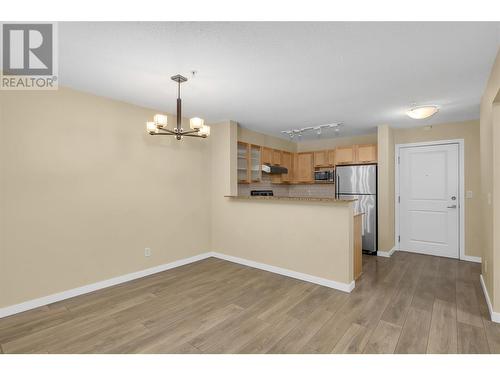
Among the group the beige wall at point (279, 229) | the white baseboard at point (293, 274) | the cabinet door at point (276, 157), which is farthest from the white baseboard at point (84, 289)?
the cabinet door at point (276, 157)

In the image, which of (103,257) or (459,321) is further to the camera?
(103,257)

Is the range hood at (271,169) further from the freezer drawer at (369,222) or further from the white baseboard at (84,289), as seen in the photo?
the white baseboard at (84,289)

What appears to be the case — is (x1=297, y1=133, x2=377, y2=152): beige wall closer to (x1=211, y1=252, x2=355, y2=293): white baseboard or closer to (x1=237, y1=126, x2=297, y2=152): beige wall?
→ (x1=237, y1=126, x2=297, y2=152): beige wall

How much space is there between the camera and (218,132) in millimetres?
4637

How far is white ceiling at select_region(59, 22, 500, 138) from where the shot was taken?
1855mm

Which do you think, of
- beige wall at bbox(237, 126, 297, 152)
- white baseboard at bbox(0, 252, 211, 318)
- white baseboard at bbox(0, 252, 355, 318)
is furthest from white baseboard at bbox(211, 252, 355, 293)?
beige wall at bbox(237, 126, 297, 152)

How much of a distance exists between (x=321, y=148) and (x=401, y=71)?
379 centimetres

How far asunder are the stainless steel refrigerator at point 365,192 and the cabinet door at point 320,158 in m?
0.73

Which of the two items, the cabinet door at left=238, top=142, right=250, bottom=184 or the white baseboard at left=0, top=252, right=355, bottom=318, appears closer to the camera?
the white baseboard at left=0, top=252, right=355, bottom=318

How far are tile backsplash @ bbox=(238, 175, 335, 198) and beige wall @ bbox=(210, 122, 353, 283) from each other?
97cm

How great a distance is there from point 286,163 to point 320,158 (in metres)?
0.84

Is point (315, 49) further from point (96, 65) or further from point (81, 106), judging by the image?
point (81, 106)

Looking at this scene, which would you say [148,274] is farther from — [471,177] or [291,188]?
[471,177]
